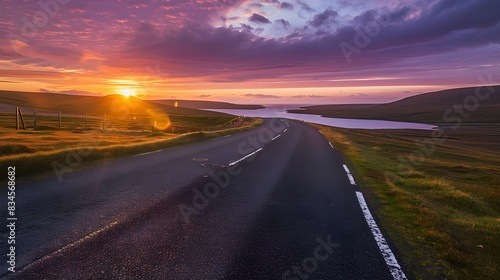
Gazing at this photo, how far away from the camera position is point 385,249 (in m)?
5.64

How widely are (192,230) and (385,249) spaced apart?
11.2 ft

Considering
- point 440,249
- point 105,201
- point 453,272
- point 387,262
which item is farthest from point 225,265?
point 105,201

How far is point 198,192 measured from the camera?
366 inches

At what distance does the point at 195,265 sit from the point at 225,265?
0.42 metres

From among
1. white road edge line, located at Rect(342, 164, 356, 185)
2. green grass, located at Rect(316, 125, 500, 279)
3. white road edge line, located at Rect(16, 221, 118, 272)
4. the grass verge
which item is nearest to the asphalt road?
white road edge line, located at Rect(16, 221, 118, 272)

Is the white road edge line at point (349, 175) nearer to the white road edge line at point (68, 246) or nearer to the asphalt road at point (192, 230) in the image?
the asphalt road at point (192, 230)

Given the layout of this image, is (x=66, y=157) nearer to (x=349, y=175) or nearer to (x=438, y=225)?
(x=349, y=175)

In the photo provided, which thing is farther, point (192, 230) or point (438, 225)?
point (438, 225)

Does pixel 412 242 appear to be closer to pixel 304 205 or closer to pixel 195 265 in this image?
pixel 304 205

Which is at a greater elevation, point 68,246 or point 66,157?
point 68,246

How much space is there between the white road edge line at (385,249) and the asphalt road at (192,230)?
20 millimetres

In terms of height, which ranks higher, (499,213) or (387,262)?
(387,262)

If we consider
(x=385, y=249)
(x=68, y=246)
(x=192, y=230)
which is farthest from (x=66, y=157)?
(x=385, y=249)

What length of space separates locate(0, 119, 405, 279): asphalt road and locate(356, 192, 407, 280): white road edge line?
0.02 m
